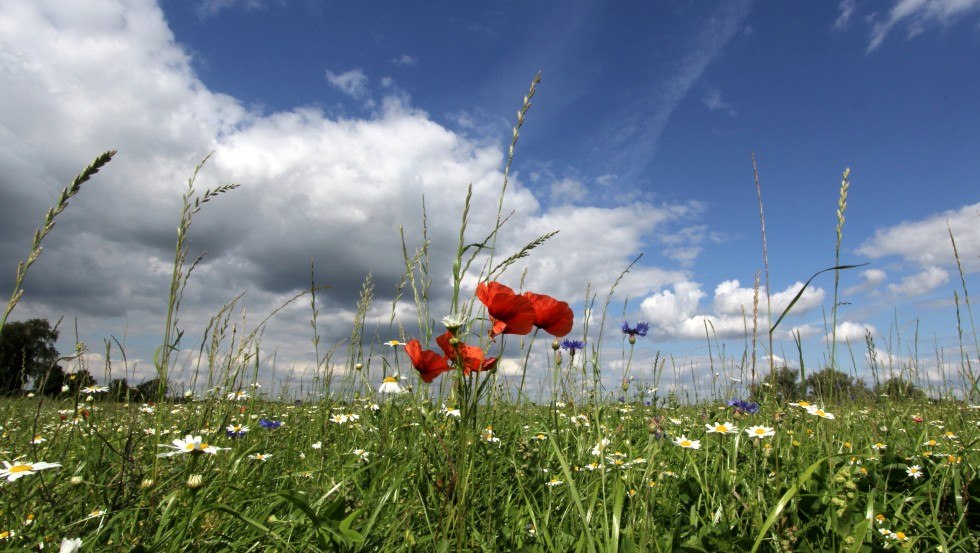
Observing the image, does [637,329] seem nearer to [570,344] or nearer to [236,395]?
[570,344]

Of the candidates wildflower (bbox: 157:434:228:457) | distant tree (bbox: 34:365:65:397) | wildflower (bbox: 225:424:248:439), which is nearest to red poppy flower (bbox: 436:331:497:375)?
wildflower (bbox: 157:434:228:457)

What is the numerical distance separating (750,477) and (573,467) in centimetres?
81

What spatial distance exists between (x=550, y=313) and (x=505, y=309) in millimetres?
210

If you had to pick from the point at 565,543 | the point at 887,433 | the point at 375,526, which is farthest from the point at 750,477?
the point at 375,526

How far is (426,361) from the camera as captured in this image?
68.3 inches

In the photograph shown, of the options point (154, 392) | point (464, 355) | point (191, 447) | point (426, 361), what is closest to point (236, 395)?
point (154, 392)

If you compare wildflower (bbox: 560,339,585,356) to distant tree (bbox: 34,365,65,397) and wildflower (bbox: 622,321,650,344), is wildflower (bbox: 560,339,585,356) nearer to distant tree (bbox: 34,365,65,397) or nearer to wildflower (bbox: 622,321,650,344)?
wildflower (bbox: 622,321,650,344)

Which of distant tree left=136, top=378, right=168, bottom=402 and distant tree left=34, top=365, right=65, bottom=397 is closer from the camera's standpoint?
distant tree left=136, top=378, right=168, bottom=402

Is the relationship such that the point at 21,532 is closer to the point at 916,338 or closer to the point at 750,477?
the point at 750,477

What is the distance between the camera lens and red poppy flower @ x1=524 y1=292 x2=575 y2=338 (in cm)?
171

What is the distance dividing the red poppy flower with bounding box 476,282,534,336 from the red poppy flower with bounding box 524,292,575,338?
0.18 feet

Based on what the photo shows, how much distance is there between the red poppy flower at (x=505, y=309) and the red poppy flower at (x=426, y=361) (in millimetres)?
230

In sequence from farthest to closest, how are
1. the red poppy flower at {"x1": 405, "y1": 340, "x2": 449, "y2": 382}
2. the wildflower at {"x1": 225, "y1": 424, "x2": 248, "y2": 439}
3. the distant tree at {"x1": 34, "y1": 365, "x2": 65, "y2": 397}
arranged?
the wildflower at {"x1": 225, "y1": 424, "x2": 248, "y2": 439} < the distant tree at {"x1": 34, "y1": 365, "x2": 65, "y2": 397} < the red poppy flower at {"x1": 405, "y1": 340, "x2": 449, "y2": 382}

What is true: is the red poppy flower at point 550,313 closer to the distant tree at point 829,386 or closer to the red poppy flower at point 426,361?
the red poppy flower at point 426,361
